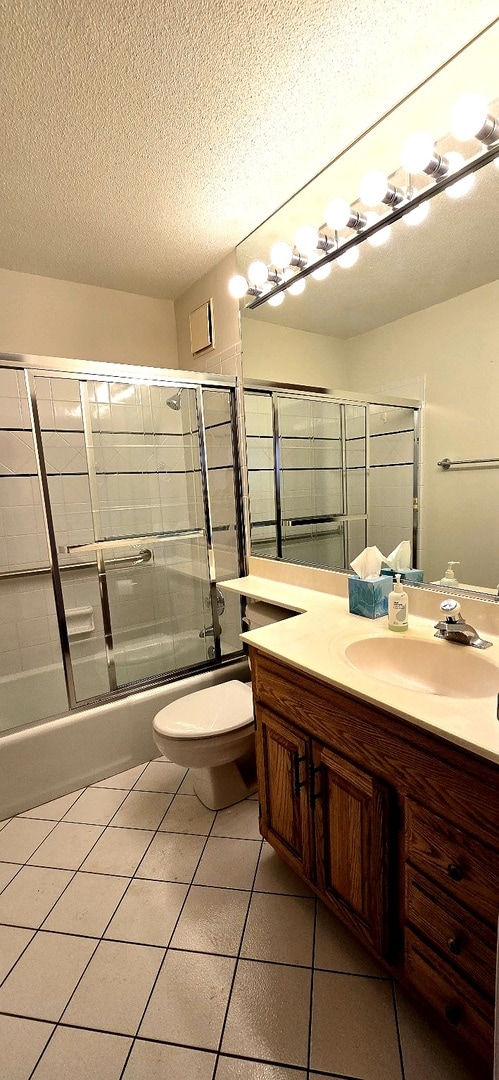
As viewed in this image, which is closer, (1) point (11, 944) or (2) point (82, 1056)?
(2) point (82, 1056)

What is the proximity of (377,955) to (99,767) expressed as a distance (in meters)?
1.31

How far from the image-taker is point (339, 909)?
107cm

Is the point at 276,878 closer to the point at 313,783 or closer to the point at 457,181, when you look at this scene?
the point at 313,783

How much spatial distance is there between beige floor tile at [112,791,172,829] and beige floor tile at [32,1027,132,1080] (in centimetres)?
61

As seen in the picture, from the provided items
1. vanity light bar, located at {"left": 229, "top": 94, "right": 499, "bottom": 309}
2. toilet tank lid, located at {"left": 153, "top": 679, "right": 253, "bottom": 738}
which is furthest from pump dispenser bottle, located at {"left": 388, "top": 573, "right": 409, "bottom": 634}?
vanity light bar, located at {"left": 229, "top": 94, "right": 499, "bottom": 309}

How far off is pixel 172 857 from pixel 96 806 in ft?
1.48

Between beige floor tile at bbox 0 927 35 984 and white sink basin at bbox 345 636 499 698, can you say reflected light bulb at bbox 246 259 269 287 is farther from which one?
beige floor tile at bbox 0 927 35 984

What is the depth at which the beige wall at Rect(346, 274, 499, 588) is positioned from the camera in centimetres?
115

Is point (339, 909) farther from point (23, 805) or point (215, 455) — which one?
point (215, 455)

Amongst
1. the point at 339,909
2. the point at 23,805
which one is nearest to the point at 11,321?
the point at 23,805

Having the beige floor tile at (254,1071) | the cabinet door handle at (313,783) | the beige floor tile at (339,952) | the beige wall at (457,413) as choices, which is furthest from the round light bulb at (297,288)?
the beige floor tile at (254,1071)

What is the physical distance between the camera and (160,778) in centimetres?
186

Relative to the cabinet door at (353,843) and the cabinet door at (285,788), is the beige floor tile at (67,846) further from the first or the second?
the cabinet door at (353,843)

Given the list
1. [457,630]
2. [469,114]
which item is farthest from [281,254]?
[457,630]
